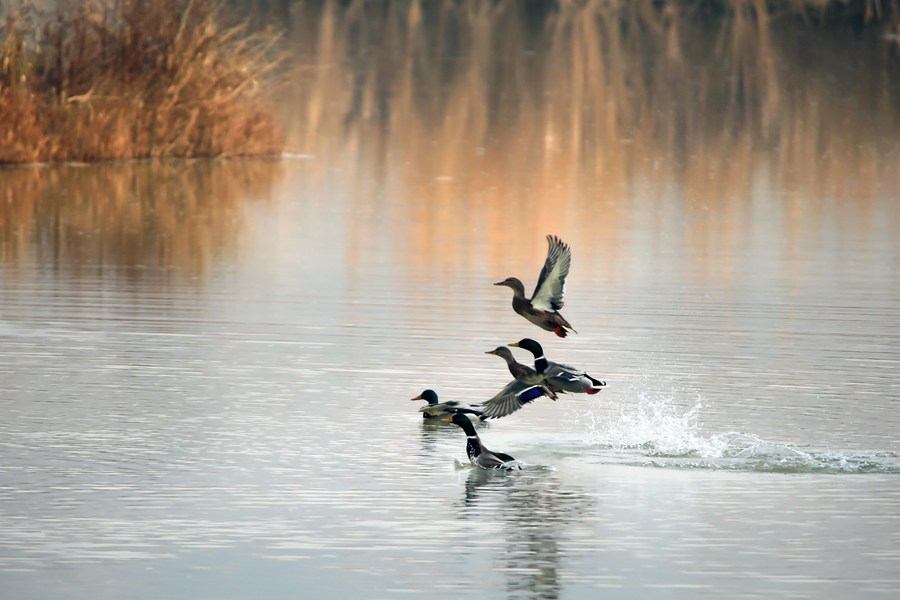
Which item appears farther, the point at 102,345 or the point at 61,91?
the point at 61,91

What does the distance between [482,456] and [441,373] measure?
3955mm

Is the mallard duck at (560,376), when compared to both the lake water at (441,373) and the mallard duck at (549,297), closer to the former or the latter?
the mallard duck at (549,297)

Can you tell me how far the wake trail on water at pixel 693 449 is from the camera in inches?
Answer: 520

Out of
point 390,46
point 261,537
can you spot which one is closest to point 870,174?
point 261,537

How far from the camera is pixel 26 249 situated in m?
25.5

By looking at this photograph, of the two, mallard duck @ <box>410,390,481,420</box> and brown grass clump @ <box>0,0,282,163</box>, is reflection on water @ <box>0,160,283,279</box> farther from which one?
mallard duck @ <box>410,390,481,420</box>

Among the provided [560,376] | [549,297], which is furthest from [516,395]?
[549,297]

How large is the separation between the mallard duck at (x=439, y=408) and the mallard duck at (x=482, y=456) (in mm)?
484

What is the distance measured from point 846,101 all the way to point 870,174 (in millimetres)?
17711

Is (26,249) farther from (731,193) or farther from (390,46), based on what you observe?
(390,46)

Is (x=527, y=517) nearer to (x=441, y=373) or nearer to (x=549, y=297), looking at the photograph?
(x=549, y=297)

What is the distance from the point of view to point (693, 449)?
45.1 feet

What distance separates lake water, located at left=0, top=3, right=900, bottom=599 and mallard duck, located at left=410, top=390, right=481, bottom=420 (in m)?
0.11

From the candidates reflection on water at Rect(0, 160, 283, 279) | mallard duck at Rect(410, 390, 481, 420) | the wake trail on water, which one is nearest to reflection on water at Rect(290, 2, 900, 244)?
reflection on water at Rect(0, 160, 283, 279)
